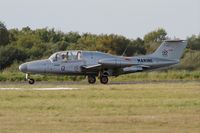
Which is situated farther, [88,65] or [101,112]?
[88,65]

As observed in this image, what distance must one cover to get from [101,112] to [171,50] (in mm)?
24231

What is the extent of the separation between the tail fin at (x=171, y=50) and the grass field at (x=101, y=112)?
51.6ft

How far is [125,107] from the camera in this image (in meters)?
22.7

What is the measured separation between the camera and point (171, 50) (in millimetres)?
44938

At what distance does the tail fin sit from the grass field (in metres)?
15.7

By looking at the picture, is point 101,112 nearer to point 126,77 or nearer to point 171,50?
point 171,50

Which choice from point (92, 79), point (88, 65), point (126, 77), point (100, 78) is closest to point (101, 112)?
point (88, 65)

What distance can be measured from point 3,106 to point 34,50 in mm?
46505

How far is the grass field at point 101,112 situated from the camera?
17.4 metres

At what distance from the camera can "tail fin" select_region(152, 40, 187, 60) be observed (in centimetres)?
4466

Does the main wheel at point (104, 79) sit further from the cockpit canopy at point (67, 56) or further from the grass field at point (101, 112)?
the grass field at point (101, 112)


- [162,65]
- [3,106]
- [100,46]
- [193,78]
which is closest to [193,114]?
[3,106]

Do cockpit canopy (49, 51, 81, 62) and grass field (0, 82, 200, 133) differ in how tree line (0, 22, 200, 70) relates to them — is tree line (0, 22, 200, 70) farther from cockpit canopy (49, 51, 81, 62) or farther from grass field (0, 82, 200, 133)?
grass field (0, 82, 200, 133)

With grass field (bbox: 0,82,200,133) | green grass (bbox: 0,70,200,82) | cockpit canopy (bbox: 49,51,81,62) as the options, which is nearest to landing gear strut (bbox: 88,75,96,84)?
cockpit canopy (bbox: 49,51,81,62)
